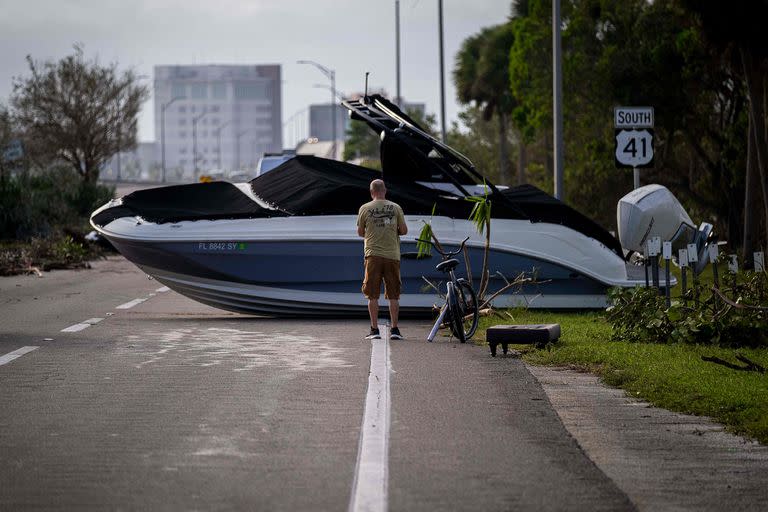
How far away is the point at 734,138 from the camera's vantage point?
37719mm

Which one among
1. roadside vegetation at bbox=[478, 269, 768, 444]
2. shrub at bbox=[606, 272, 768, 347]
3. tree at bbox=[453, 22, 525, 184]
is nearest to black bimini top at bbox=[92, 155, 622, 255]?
roadside vegetation at bbox=[478, 269, 768, 444]

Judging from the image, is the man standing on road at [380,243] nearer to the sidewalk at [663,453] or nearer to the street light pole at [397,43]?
the sidewalk at [663,453]

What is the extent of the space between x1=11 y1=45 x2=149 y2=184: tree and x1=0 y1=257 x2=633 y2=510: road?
3711 centimetres

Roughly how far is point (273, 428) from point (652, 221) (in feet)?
38.1

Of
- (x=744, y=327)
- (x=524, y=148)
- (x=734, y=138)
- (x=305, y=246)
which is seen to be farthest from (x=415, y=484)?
(x=524, y=148)

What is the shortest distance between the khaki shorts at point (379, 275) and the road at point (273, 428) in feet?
1.84

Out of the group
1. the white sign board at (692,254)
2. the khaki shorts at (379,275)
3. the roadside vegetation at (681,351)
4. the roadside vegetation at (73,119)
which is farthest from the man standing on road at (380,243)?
the roadside vegetation at (73,119)

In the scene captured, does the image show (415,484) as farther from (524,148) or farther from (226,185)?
(524,148)

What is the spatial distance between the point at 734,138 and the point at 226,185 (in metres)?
19.1

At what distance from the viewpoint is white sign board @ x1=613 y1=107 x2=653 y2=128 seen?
2300 centimetres

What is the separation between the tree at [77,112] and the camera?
5300 centimetres

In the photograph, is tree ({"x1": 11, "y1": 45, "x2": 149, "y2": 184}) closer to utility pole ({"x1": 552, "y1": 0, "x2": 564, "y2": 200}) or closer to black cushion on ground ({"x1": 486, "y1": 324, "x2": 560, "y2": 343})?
utility pole ({"x1": 552, "y1": 0, "x2": 564, "y2": 200})

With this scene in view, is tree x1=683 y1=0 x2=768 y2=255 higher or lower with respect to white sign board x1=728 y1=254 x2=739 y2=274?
higher

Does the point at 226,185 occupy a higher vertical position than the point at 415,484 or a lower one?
higher
